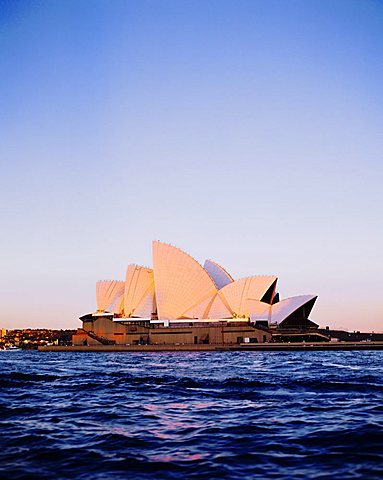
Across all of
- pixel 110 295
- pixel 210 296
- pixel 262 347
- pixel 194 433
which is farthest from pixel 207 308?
pixel 194 433

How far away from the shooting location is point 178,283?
81.8 metres

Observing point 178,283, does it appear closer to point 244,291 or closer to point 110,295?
point 244,291

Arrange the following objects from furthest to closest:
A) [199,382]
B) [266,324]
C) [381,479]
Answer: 1. [266,324]
2. [199,382]
3. [381,479]

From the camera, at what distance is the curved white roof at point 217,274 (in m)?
86.6

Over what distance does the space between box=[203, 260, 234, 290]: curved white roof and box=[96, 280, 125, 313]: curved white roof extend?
18045 mm

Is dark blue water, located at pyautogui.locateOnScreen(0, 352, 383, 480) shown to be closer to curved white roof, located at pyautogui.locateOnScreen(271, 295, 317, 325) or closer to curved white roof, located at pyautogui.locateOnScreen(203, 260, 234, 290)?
curved white roof, located at pyautogui.locateOnScreen(271, 295, 317, 325)

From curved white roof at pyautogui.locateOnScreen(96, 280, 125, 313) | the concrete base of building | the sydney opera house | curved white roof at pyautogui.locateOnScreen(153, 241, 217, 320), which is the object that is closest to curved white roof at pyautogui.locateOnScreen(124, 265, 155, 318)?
the sydney opera house

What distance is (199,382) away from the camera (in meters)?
22.8

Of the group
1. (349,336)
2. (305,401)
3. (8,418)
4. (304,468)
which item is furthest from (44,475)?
(349,336)

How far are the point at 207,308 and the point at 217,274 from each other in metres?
6.81

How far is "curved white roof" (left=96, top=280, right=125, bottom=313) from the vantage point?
94.6 m

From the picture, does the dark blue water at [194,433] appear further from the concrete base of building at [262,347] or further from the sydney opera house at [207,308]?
the sydney opera house at [207,308]

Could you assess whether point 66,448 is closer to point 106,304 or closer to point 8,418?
point 8,418

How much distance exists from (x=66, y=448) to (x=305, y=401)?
8845mm
